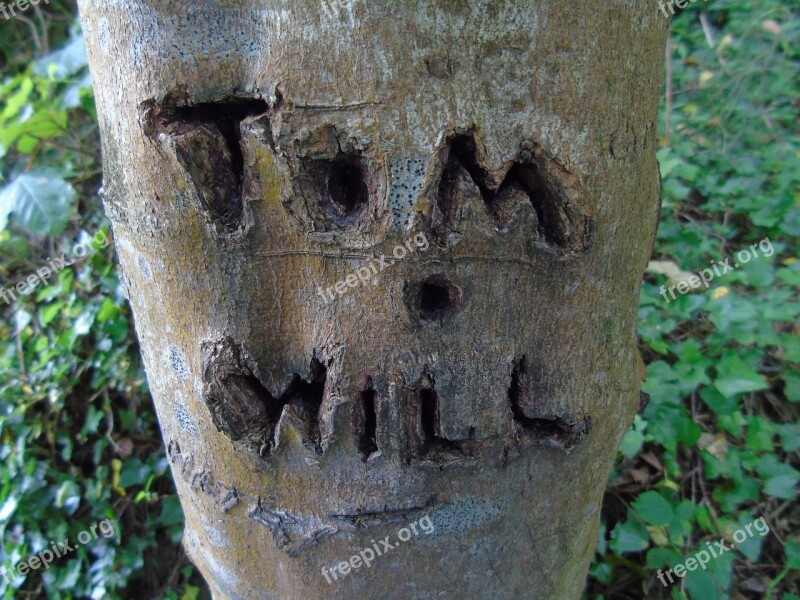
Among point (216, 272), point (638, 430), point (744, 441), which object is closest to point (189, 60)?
point (216, 272)

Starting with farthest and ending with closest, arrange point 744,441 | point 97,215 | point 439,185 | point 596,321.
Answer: point 97,215
point 744,441
point 596,321
point 439,185

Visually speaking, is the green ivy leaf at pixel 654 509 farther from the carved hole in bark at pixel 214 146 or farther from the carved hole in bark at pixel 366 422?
the carved hole in bark at pixel 214 146

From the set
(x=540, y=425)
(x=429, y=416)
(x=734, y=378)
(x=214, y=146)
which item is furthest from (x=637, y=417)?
(x=214, y=146)

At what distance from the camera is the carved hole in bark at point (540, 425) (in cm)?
73

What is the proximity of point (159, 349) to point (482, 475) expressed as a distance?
43cm

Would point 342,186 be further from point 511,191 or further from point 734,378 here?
point 734,378

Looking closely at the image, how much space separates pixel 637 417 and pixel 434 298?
1130 mm

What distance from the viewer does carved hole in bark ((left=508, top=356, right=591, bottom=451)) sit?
732 millimetres

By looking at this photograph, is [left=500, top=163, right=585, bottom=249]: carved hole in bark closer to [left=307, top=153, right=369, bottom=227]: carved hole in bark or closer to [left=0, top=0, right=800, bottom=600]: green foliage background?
[left=307, top=153, right=369, bottom=227]: carved hole in bark

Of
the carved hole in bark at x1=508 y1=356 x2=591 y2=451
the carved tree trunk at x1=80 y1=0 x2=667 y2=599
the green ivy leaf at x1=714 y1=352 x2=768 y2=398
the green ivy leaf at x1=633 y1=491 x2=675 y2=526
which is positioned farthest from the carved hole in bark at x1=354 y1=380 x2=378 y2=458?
the green ivy leaf at x1=714 y1=352 x2=768 y2=398

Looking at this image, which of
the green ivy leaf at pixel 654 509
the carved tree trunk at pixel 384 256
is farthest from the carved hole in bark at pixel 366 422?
the green ivy leaf at pixel 654 509

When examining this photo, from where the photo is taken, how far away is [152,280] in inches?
29.9

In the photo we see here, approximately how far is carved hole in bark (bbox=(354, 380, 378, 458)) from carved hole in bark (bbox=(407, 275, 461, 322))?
10 centimetres

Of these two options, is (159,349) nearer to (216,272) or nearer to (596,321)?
(216,272)
